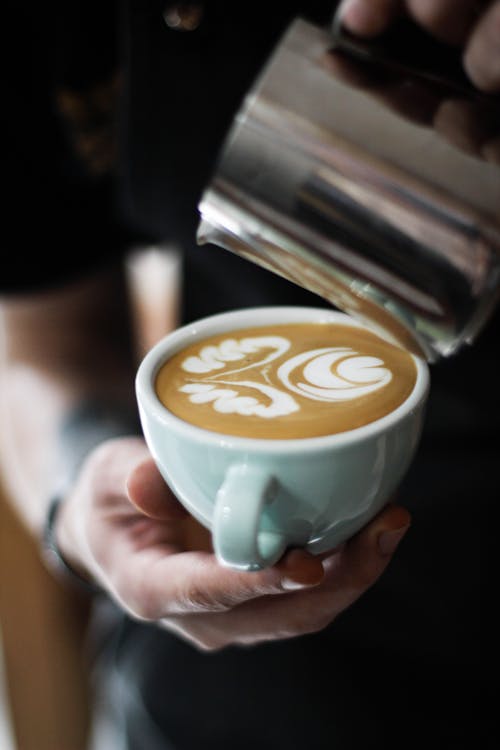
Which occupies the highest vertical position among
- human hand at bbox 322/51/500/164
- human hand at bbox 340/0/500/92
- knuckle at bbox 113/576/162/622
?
human hand at bbox 340/0/500/92

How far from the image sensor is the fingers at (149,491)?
20.7 inches

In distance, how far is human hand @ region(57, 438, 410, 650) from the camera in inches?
18.8

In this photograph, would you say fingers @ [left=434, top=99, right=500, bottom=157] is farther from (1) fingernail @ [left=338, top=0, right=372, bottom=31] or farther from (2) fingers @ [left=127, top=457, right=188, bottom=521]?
(2) fingers @ [left=127, top=457, right=188, bottom=521]

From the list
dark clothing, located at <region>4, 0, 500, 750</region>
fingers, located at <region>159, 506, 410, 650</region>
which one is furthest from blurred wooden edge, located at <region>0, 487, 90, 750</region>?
fingers, located at <region>159, 506, 410, 650</region>

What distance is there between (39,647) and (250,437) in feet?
4.12

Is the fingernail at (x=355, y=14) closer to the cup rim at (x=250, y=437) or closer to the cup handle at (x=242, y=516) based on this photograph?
the cup rim at (x=250, y=437)

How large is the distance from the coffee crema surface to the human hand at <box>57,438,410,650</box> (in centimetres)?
7

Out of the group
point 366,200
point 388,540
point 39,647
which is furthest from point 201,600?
point 39,647

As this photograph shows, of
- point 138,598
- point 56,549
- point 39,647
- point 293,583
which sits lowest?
point 39,647

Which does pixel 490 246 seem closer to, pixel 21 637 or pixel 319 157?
pixel 319 157

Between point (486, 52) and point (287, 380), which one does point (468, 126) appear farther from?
point (287, 380)

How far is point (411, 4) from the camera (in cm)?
55

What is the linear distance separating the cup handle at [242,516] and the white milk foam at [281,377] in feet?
0.20

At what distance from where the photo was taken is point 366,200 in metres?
0.46
